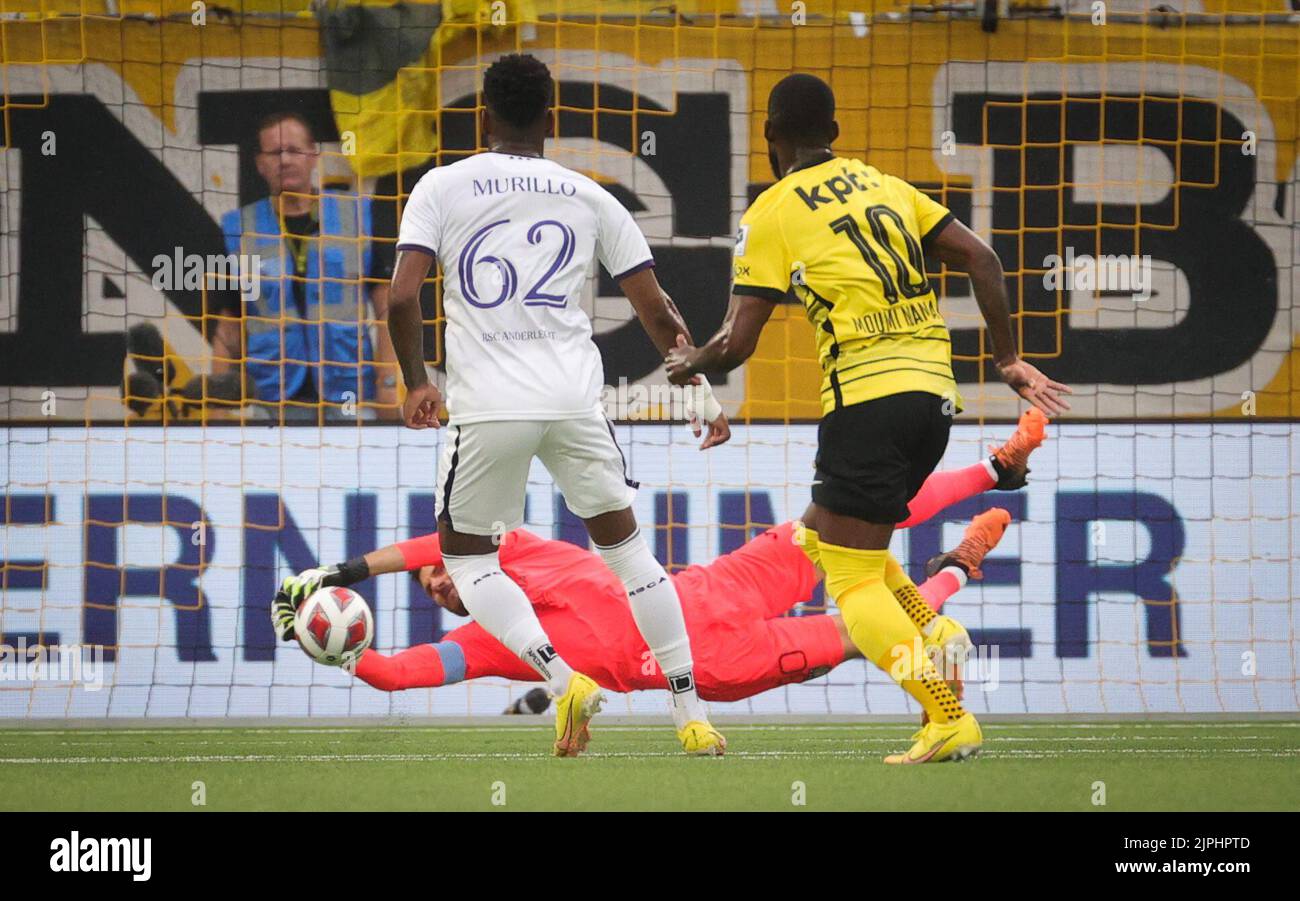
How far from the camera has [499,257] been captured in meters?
4.53

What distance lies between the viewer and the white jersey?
14.8 ft

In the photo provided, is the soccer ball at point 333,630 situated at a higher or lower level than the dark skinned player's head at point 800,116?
A: lower

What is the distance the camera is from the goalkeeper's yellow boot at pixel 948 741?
4.32 meters

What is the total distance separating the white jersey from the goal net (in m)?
3.50

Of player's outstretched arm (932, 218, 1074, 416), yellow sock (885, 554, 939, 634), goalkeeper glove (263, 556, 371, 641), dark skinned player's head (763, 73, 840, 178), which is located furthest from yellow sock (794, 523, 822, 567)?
goalkeeper glove (263, 556, 371, 641)

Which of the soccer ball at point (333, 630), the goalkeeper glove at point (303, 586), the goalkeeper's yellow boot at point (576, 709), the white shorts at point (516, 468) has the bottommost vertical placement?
the goalkeeper's yellow boot at point (576, 709)

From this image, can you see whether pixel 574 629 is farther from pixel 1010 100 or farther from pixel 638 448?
pixel 1010 100

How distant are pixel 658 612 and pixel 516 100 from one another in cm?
141

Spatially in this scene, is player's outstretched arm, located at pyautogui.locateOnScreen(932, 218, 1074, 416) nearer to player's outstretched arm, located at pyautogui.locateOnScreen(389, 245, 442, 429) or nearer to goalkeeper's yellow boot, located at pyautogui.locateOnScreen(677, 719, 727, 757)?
goalkeeper's yellow boot, located at pyautogui.locateOnScreen(677, 719, 727, 757)

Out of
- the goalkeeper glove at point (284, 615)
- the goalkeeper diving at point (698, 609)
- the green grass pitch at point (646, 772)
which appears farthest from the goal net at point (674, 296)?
the goalkeeper glove at point (284, 615)

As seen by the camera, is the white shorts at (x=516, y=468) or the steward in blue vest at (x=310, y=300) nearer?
the white shorts at (x=516, y=468)

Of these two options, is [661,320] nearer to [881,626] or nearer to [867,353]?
[867,353]

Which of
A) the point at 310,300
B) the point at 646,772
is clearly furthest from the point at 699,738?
the point at 310,300

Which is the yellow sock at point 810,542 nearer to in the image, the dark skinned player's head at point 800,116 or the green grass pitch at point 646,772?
the green grass pitch at point 646,772
